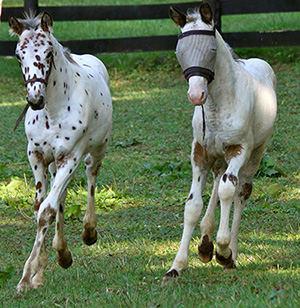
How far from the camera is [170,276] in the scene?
5.36m

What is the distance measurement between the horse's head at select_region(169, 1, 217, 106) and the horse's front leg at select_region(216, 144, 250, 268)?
66 centimetres

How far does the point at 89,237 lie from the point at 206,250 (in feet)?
5.14

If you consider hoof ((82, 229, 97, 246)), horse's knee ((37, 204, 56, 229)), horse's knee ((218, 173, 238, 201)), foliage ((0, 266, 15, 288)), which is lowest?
hoof ((82, 229, 97, 246))

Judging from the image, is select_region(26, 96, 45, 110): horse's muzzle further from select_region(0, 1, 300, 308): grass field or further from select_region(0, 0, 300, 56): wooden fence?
select_region(0, 0, 300, 56): wooden fence

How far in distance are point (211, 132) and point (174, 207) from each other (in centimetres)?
281

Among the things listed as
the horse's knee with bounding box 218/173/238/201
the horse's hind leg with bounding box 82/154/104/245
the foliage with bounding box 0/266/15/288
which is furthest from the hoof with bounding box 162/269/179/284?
the horse's hind leg with bounding box 82/154/104/245

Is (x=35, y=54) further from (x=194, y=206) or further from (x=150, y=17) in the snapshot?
(x=150, y=17)

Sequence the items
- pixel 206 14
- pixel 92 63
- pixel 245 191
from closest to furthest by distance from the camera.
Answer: pixel 206 14
pixel 245 191
pixel 92 63

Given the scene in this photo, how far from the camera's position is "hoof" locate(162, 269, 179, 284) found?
5272 millimetres

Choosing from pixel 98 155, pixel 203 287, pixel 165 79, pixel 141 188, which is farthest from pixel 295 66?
pixel 203 287

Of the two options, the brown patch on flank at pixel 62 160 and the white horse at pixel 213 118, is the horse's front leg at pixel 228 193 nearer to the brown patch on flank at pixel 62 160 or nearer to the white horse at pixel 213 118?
the white horse at pixel 213 118

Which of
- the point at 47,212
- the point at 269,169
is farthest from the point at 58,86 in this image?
the point at 269,169

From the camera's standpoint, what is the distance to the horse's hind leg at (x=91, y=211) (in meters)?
6.80

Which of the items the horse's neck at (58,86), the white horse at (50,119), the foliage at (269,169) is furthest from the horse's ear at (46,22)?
the foliage at (269,169)
